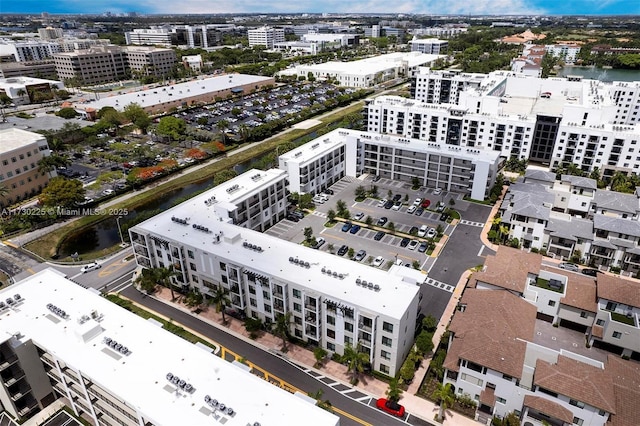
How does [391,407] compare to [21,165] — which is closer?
[391,407]

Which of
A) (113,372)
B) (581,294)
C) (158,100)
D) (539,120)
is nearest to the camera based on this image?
(113,372)

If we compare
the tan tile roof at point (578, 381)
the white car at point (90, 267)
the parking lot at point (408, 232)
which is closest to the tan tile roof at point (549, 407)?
the tan tile roof at point (578, 381)

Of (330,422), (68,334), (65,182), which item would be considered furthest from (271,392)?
(65,182)

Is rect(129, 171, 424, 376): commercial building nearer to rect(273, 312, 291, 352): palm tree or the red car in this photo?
rect(273, 312, 291, 352): palm tree

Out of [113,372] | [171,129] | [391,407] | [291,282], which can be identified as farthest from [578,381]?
[171,129]

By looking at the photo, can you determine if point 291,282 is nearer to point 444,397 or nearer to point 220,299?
point 220,299

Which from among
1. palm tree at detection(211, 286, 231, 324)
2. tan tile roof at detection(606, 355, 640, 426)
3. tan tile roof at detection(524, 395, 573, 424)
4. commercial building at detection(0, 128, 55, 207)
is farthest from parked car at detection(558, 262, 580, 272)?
commercial building at detection(0, 128, 55, 207)
